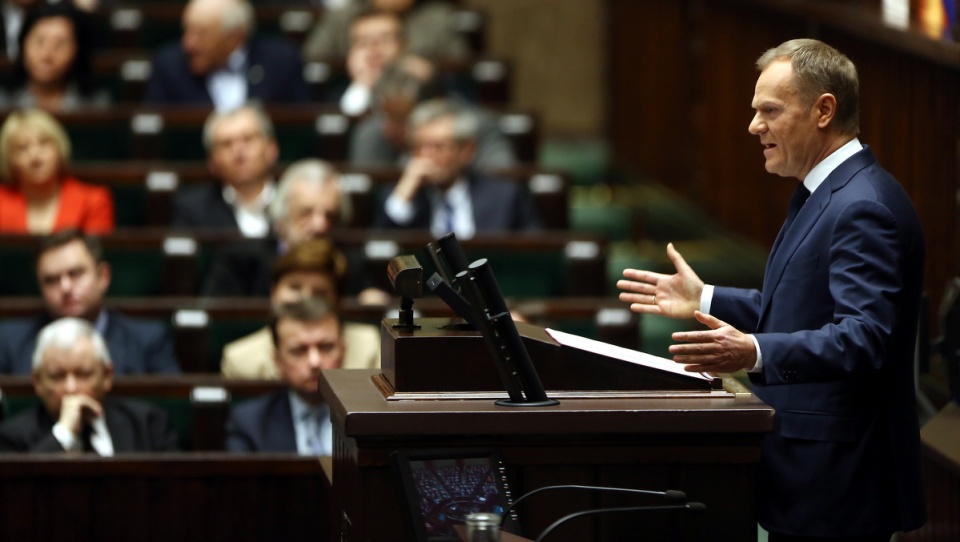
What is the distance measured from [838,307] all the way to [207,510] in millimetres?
1238

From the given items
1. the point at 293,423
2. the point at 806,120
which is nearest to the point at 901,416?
the point at 806,120

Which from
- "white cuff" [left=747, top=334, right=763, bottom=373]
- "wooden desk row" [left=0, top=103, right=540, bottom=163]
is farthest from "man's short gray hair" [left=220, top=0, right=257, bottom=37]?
"white cuff" [left=747, top=334, right=763, bottom=373]

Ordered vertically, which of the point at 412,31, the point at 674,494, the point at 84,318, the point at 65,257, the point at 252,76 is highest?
the point at 412,31

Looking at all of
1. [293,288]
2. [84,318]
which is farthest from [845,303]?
[84,318]

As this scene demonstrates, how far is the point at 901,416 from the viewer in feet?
5.32

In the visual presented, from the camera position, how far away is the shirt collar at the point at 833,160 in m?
1.63

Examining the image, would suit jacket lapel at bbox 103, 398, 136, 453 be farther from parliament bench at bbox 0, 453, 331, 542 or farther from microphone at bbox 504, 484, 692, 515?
microphone at bbox 504, 484, 692, 515

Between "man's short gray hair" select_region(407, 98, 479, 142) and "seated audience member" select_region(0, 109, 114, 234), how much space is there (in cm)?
82

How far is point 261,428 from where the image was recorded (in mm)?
2844

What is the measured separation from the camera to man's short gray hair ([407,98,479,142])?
12.8 ft

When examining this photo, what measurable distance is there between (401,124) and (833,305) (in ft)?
9.00

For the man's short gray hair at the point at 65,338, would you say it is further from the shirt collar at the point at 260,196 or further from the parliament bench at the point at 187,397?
the shirt collar at the point at 260,196

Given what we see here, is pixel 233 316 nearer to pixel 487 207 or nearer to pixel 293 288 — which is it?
pixel 293 288

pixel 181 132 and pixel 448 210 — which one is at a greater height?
pixel 181 132
